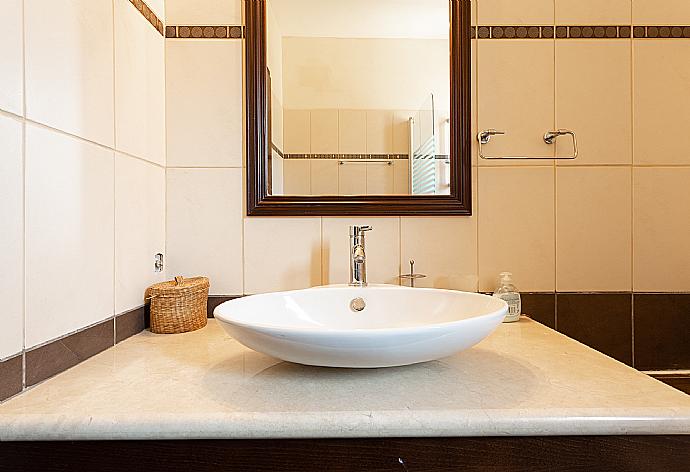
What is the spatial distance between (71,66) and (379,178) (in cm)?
79

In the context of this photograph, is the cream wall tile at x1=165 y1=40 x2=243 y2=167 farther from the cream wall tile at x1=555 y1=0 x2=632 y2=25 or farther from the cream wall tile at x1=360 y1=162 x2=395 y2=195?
the cream wall tile at x1=555 y1=0 x2=632 y2=25

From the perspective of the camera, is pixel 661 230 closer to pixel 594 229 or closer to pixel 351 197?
pixel 594 229

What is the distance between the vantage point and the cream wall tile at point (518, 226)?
1.48 metres

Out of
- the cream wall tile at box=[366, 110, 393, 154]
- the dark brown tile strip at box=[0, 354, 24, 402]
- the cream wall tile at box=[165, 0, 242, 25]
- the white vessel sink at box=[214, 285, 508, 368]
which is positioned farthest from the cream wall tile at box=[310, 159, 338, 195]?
the dark brown tile strip at box=[0, 354, 24, 402]

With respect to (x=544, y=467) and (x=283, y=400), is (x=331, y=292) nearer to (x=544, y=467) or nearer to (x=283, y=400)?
(x=283, y=400)

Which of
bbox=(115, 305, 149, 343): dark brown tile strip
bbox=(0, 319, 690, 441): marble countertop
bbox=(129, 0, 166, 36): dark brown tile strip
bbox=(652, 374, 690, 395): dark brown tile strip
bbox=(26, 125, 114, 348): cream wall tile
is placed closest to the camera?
bbox=(0, 319, 690, 441): marble countertop

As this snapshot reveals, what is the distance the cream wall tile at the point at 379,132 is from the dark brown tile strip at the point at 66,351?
31.4 inches

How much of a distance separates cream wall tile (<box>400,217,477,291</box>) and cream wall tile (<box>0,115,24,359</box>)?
3.10 ft

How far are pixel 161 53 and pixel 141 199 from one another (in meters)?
0.44

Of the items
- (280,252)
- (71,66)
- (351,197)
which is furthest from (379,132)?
(71,66)

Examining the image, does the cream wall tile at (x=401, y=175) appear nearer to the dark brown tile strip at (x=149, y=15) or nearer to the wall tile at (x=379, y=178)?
the wall tile at (x=379, y=178)

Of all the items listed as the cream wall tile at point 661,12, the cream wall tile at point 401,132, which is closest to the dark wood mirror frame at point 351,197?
the cream wall tile at point 401,132

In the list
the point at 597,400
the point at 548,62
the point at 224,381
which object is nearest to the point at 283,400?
the point at 224,381

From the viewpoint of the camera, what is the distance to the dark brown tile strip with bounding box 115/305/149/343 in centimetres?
118
